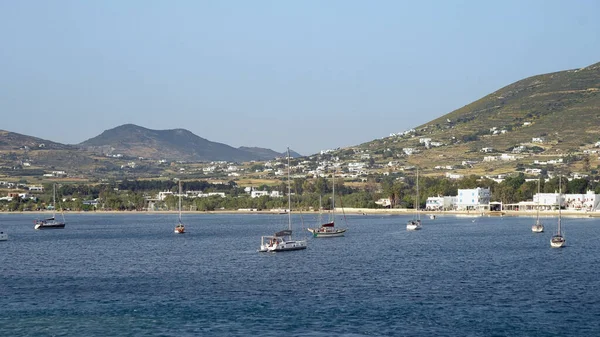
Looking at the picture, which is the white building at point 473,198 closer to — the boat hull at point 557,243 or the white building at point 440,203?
the white building at point 440,203

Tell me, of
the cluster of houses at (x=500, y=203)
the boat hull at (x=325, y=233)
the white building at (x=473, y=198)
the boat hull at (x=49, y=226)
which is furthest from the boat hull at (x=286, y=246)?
the white building at (x=473, y=198)

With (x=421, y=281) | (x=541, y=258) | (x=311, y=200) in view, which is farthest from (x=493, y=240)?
(x=311, y=200)

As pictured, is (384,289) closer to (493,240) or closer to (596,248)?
(596,248)

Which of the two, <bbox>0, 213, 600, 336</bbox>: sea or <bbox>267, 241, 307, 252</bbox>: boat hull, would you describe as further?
<bbox>267, 241, 307, 252</bbox>: boat hull

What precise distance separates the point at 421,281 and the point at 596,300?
10.6 metres

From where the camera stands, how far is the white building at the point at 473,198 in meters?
165

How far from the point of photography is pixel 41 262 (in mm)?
64875

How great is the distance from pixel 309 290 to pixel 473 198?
408ft

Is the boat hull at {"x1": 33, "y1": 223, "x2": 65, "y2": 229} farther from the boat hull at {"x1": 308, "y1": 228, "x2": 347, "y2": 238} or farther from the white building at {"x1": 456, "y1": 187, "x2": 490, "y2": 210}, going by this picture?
the white building at {"x1": 456, "y1": 187, "x2": 490, "y2": 210}

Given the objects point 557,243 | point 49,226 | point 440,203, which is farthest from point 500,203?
point 557,243

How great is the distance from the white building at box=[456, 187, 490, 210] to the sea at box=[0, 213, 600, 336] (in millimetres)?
87922

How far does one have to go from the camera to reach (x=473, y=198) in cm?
16588

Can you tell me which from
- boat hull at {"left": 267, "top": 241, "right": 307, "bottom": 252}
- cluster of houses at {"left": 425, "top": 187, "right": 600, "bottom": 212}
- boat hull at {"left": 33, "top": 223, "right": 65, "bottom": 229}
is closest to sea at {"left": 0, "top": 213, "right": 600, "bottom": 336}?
boat hull at {"left": 267, "top": 241, "right": 307, "bottom": 252}

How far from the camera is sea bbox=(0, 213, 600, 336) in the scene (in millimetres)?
35531
